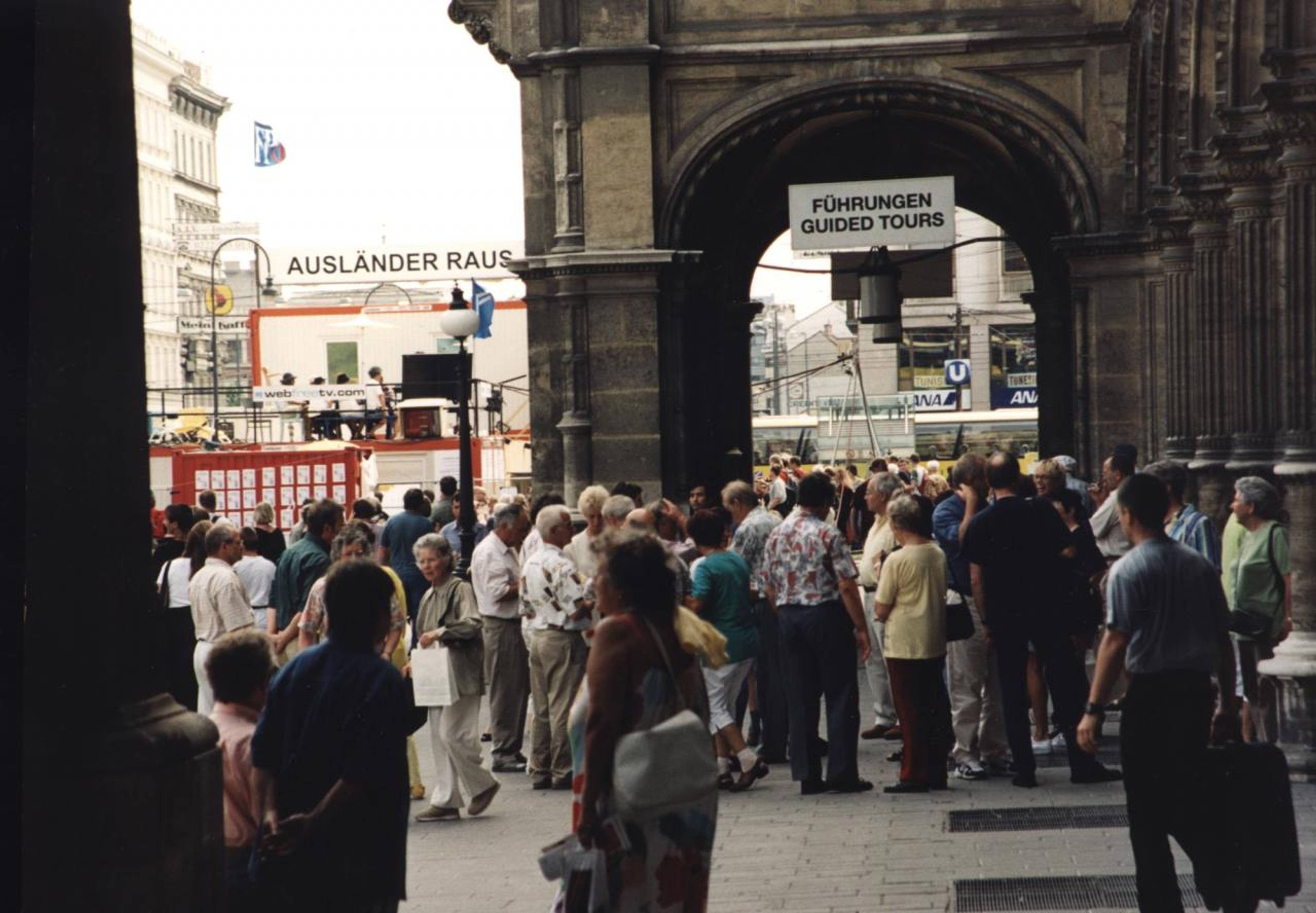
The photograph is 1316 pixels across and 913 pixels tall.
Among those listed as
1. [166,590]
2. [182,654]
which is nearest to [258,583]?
[166,590]

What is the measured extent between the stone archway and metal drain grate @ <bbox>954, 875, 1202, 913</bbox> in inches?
464

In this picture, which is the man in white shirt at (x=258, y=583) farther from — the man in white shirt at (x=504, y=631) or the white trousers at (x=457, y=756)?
the white trousers at (x=457, y=756)

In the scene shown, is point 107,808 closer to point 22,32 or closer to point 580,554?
point 22,32

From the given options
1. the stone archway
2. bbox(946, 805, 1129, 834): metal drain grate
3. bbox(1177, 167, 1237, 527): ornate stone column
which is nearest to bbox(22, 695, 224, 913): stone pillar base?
bbox(946, 805, 1129, 834): metal drain grate

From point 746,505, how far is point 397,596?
3.40 m

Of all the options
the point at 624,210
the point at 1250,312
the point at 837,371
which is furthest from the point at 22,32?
the point at 837,371

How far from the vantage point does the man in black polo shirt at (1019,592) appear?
11977 millimetres

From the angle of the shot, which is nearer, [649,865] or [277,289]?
[649,865]

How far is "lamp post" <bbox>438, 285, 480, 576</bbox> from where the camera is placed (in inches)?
784

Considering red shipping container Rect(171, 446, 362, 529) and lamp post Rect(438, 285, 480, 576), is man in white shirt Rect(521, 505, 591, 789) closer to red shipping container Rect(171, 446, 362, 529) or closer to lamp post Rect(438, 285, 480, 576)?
lamp post Rect(438, 285, 480, 576)

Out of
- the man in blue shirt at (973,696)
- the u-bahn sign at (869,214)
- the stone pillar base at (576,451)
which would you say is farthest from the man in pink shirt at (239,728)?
the stone pillar base at (576,451)

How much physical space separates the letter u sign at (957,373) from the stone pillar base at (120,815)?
249ft

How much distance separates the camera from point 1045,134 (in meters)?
20.3

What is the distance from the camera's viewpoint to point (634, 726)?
633cm
